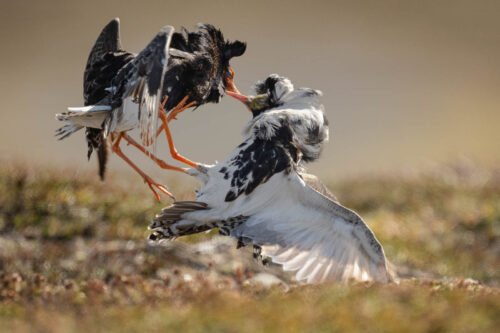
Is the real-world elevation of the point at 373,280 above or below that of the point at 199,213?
below

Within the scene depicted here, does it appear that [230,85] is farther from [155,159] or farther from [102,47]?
[102,47]

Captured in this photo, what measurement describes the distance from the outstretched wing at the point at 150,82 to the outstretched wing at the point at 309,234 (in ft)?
3.99

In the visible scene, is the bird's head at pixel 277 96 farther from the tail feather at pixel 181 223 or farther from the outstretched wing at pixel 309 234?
the tail feather at pixel 181 223

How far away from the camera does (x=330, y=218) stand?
780 cm

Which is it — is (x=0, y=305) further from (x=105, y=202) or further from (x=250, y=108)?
(x=105, y=202)

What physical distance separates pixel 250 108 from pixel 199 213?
4.51ft

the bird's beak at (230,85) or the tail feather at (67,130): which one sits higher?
the bird's beak at (230,85)

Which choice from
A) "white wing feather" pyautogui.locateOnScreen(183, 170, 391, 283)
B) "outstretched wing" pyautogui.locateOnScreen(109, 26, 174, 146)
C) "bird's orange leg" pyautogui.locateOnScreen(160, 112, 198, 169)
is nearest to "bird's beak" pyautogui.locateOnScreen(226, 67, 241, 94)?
"bird's orange leg" pyautogui.locateOnScreen(160, 112, 198, 169)

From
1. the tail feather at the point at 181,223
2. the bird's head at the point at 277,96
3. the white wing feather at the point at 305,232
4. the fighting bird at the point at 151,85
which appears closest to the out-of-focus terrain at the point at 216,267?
the white wing feather at the point at 305,232

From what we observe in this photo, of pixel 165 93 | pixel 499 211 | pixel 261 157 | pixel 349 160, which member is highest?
pixel 165 93

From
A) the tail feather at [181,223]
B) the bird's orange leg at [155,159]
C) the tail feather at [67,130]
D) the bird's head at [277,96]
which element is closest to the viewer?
the tail feather at [181,223]

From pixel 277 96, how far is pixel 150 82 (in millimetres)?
1497

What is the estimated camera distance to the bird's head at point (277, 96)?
8.55m

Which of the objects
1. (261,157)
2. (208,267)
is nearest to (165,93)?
(261,157)
